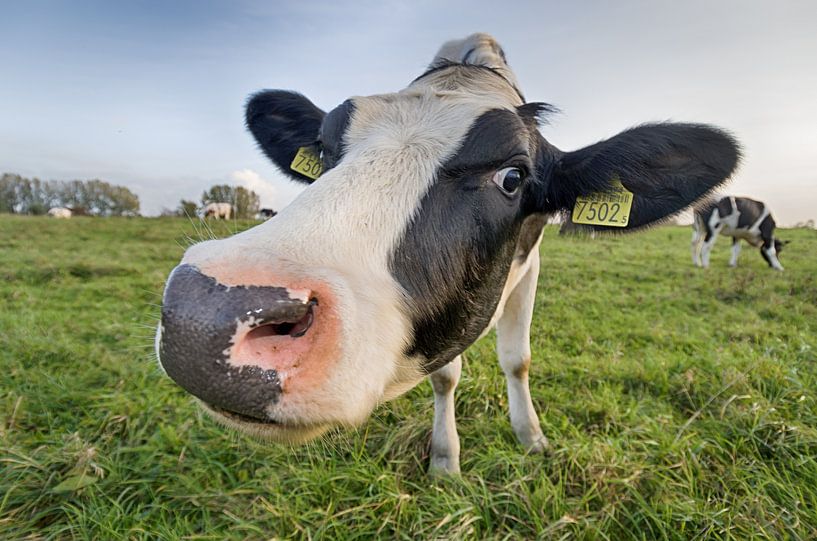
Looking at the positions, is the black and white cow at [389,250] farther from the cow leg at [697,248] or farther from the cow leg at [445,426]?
the cow leg at [697,248]

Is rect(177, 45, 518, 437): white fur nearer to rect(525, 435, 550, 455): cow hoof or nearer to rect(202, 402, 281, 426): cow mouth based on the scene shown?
rect(202, 402, 281, 426): cow mouth

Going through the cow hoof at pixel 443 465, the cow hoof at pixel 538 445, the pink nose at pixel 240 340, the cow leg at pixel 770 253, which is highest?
the cow leg at pixel 770 253

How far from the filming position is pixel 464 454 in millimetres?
2943

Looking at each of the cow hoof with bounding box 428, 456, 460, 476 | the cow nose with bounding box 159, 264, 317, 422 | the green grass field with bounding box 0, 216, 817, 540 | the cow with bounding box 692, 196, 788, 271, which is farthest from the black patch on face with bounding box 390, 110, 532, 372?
the cow with bounding box 692, 196, 788, 271

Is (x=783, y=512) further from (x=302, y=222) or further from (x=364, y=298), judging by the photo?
(x=302, y=222)

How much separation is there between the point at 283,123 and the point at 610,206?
2.28 m

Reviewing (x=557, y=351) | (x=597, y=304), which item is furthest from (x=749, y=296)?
(x=557, y=351)

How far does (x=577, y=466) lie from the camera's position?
254 cm

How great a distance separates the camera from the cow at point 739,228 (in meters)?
11.6

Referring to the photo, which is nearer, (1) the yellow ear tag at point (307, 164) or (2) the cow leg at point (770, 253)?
(1) the yellow ear tag at point (307, 164)

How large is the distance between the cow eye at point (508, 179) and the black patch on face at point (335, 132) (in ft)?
2.14

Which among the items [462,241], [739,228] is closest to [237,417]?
[462,241]

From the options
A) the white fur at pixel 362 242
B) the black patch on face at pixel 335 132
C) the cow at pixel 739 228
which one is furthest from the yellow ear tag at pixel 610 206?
the cow at pixel 739 228

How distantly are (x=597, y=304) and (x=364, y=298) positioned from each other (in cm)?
611
